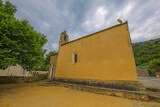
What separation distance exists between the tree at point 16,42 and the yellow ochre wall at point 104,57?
394 cm

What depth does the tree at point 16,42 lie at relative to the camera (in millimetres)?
5645

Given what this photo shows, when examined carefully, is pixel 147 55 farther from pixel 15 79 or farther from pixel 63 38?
pixel 15 79

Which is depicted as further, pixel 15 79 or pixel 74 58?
pixel 15 79

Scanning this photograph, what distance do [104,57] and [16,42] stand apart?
6477mm

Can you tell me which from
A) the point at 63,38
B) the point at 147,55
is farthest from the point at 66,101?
the point at 147,55

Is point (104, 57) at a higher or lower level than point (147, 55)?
lower

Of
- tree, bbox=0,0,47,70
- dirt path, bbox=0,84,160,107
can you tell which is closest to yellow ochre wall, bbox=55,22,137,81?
dirt path, bbox=0,84,160,107

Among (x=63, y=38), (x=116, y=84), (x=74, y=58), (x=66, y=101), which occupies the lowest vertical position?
(x=66, y=101)

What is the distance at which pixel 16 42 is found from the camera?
6176 millimetres

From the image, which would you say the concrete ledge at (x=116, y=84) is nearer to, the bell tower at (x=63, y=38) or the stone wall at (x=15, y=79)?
the bell tower at (x=63, y=38)

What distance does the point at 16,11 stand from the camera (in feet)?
25.6

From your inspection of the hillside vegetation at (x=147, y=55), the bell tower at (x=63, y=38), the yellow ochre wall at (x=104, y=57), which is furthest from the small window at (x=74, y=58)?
the hillside vegetation at (x=147, y=55)

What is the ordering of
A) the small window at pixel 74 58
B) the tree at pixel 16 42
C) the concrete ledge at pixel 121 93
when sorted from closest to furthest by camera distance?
the concrete ledge at pixel 121 93
the tree at pixel 16 42
the small window at pixel 74 58

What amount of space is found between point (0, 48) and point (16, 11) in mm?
3707
